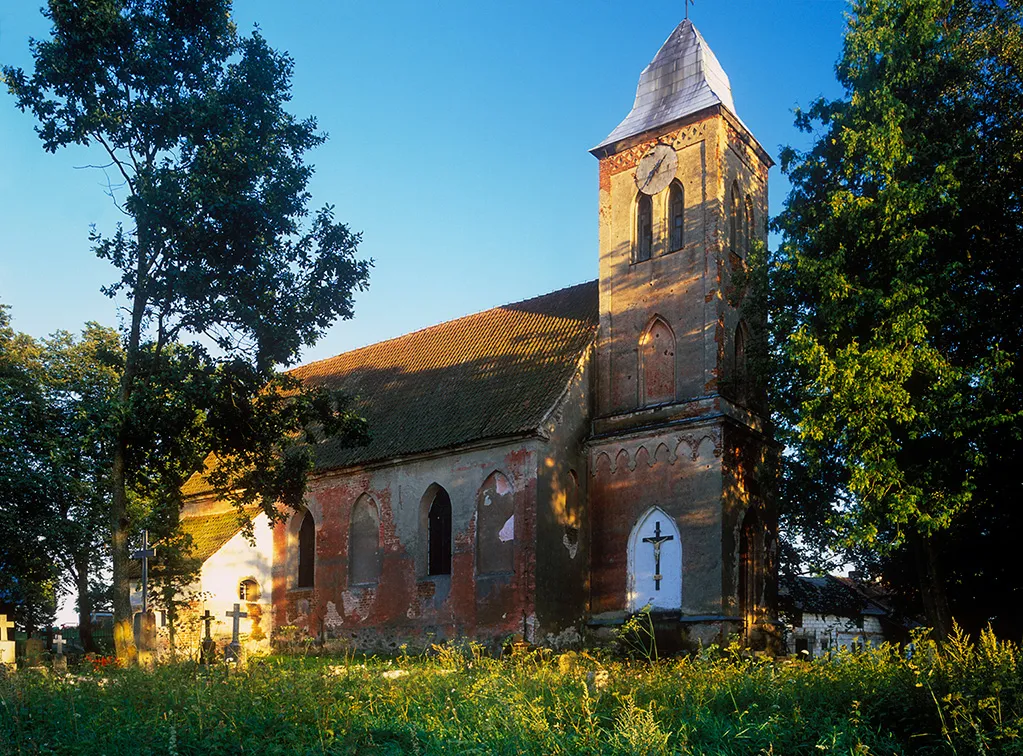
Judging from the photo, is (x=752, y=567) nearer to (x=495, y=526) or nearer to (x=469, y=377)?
(x=495, y=526)

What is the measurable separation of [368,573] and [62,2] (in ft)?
47.6

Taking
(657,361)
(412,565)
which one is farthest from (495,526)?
(657,361)

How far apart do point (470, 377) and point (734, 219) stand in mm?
7641

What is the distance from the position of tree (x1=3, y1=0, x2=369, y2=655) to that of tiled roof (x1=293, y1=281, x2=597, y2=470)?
412cm

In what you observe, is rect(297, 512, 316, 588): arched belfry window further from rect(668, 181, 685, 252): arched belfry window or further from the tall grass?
the tall grass

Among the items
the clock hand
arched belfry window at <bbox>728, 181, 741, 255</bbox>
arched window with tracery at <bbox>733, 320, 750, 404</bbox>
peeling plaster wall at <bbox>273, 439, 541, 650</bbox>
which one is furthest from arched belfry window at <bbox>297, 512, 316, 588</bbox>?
arched belfry window at <bbox>728, 181, 741, 255</bbox>

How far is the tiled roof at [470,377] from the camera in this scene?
22.6 meters

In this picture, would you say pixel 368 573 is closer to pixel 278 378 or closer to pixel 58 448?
pixel 278 378

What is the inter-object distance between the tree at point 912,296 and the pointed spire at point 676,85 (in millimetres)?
4449

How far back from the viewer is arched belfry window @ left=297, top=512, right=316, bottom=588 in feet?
86.6

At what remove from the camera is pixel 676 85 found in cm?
2391

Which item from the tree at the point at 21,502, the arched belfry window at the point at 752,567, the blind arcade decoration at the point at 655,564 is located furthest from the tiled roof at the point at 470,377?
the tree at the point at 21,502

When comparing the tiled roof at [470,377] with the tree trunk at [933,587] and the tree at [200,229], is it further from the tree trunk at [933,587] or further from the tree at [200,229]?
the tree trunk at [933,587]

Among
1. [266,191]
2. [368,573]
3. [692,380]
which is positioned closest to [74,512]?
[368,573]
